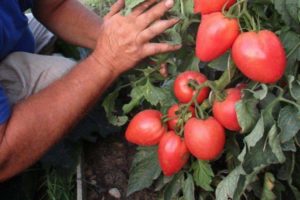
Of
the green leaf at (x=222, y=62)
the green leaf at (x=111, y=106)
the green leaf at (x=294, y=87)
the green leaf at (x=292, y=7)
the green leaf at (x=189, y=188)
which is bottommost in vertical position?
the green leaf at (x=189, y=188)

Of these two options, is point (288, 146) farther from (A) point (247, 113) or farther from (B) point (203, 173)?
(B) point (203, 173)

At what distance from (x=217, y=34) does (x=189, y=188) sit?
57 cm

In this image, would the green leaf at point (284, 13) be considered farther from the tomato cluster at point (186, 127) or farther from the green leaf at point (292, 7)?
the tomato cluster at point (186, 127)

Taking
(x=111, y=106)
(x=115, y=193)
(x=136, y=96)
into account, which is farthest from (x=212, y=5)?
(x=115, y=193)

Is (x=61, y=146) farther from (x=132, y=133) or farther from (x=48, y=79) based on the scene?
(x=132, y=133)

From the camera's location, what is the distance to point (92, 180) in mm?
1872

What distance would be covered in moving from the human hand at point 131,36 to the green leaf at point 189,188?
0.35 m

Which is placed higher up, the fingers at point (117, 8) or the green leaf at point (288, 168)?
the fingers at point (117, 8)

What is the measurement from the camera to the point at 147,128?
4.00 feet

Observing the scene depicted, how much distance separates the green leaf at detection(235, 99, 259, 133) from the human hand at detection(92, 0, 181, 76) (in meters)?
0.24

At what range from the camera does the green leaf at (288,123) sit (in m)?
1.04

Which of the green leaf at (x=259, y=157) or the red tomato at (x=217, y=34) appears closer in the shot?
the red tomato at (x=217, y=34)

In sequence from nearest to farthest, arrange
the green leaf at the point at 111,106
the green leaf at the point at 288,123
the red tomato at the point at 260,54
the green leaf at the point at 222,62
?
the red tomato at the point at 260,54 → the green leaf at the point at 288,123 → the green leaf at the point at 222,62 → the green leaf at the point at 111,106

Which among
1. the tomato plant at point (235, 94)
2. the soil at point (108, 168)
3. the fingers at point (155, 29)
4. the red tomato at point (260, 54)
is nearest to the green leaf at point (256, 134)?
the tomato plant at point (235, 94)
